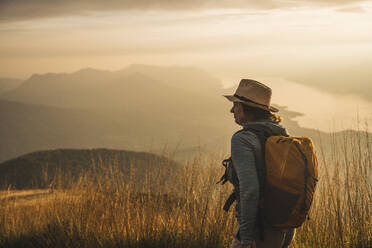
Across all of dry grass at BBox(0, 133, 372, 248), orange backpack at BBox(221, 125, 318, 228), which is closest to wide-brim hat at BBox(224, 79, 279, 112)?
orange backpack at BBox(221, 125, 318, 228)

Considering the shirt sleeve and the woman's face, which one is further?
the woman's face

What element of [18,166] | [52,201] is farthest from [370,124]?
[18,166]

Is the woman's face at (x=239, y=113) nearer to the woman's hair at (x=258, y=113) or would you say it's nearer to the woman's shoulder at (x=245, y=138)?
the woman's hair at (x=258, y=113)

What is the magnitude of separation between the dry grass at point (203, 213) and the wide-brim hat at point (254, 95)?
163 centimetres

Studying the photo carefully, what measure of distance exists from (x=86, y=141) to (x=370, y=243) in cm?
18731

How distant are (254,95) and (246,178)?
0.45 metres

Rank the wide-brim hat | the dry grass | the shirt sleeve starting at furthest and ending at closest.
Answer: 1. the dry grass
2. the wide-brim hat
3. the shirt sleeve

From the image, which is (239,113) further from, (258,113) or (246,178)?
(246,178)

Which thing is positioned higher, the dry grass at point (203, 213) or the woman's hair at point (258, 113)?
the woman's hair at point (258, 113)

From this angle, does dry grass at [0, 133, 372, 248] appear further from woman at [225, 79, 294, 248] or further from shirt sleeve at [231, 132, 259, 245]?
shirt sleeve at [231, 132, 259, 245]

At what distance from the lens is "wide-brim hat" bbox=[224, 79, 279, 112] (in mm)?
2037

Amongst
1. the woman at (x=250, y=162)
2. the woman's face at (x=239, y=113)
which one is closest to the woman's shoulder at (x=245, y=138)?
the woman at (x=250, y=162)

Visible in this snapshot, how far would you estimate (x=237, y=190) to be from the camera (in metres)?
2.01

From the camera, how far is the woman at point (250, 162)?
74.1 inches
